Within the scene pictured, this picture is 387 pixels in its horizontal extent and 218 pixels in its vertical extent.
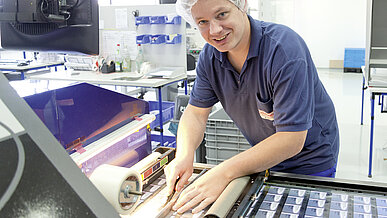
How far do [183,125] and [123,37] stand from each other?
3.21 metres

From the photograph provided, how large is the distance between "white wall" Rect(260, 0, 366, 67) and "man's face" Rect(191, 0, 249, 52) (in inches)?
291

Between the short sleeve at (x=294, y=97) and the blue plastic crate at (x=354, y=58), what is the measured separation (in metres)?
7.73

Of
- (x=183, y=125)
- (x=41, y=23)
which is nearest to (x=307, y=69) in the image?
(x=183, y=125)

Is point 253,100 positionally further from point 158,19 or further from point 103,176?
point 158,19

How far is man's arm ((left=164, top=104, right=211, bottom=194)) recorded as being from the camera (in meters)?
1.09

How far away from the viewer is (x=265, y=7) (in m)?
6.00

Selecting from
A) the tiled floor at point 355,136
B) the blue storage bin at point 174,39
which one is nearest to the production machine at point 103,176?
the tiled floor at point 355,136

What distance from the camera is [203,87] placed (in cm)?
145

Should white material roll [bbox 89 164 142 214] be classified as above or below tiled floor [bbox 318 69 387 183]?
above

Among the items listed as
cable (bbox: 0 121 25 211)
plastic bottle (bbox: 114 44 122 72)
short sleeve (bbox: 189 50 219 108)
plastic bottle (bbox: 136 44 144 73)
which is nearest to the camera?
cable (bbox: 0 121 25 211)

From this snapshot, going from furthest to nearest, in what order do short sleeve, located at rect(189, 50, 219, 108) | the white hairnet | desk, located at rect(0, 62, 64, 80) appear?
1. desk, located at rect(0, 62, 64, 80)
2. short sleeve, located at rect(189, 50, 219, 108)
3. the white hairnet

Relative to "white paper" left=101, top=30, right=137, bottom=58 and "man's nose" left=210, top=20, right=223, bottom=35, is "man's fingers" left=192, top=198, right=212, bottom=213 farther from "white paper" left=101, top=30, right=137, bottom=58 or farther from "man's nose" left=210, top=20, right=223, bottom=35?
"white paper" left=101, top=30, right=137, bottom=58

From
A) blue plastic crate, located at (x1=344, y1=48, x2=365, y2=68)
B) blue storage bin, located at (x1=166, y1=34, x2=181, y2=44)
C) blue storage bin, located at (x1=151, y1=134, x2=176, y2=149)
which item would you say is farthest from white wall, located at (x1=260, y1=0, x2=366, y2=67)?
blue storage bin, located at (x1=151, y1=134, x2=176, y2=149)

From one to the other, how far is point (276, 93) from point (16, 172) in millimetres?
907
